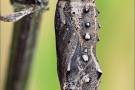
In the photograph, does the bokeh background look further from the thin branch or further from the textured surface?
the textured surface

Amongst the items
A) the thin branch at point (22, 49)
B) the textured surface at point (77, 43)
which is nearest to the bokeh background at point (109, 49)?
the thin branch at point (22, 49)

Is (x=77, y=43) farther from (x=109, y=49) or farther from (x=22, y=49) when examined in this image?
(x=109, y=49)

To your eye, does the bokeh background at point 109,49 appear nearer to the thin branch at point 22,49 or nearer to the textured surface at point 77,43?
the thin branch at point 22,49

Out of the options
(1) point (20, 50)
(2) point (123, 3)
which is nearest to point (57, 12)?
(1) point (20, 50)

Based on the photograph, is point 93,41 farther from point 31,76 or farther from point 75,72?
point 31,76

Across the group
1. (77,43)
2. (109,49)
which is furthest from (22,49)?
(109,49)
